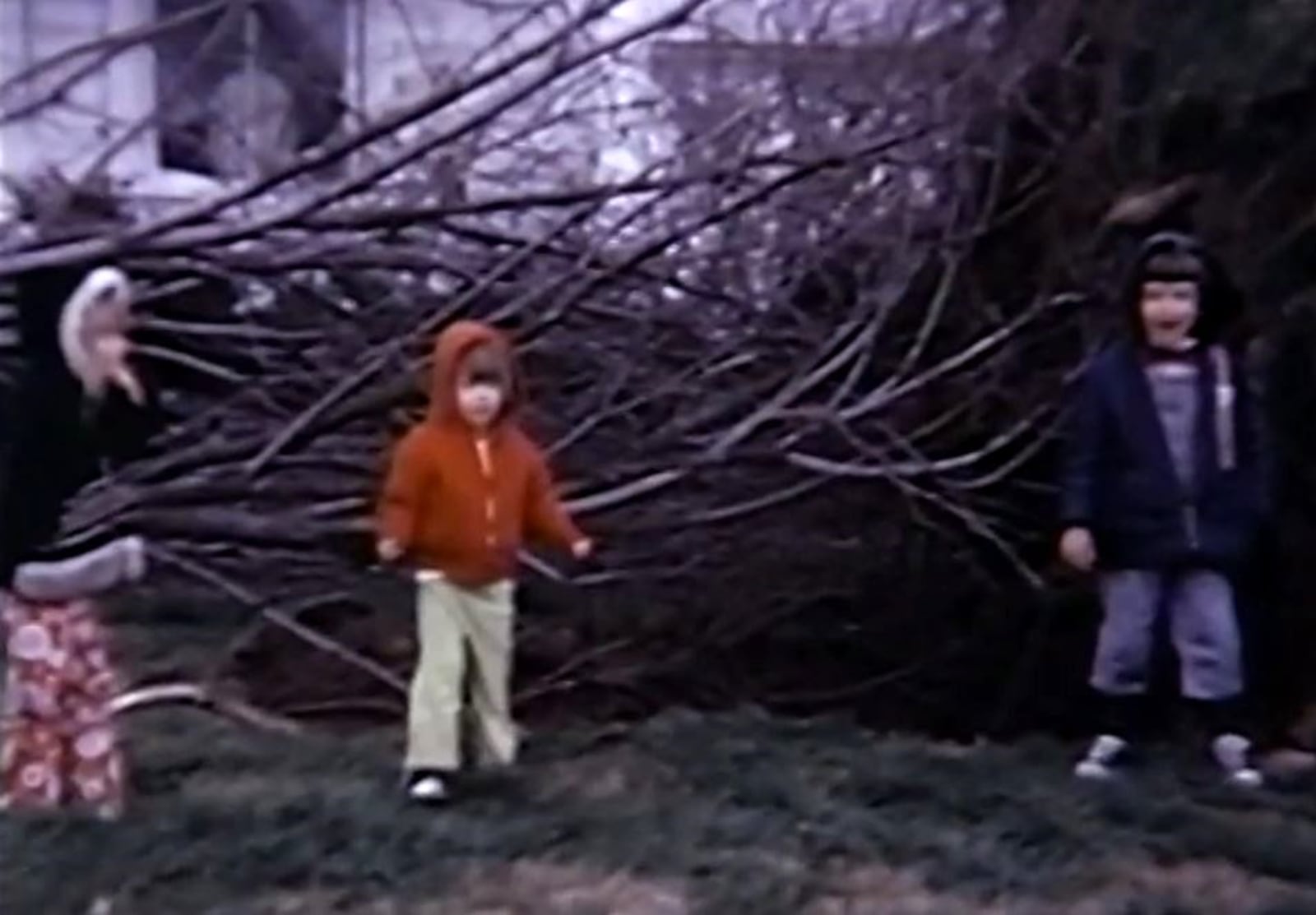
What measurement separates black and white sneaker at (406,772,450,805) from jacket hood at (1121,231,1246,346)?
225 centimetres

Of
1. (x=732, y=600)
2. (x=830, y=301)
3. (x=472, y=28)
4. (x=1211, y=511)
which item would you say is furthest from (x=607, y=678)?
(x=472, y=28)

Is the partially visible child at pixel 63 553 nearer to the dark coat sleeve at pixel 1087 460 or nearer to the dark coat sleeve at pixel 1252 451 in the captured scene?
the dark coat sleeve at pixel 1087 460

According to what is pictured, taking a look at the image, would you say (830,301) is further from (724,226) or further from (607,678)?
(607,678)

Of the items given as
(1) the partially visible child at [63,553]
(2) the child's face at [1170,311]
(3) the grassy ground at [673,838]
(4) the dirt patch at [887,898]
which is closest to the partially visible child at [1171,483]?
(2) the child's face at [1170,311]

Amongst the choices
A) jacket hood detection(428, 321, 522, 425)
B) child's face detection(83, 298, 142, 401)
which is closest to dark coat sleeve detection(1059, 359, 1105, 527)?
jacket hood detection(428, 321, 522, 425)

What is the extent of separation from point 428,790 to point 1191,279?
2407 mm

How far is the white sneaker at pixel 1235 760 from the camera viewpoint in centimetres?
877

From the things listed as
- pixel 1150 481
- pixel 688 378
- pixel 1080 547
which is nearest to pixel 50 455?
pixel 1080 547

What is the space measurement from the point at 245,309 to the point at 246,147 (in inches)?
20.2

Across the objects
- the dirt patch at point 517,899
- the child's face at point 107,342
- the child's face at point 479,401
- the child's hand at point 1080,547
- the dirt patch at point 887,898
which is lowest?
the dirt patch at point 887,898

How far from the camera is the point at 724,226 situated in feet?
33.7

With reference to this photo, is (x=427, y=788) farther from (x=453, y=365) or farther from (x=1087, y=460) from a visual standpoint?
(x=1087, y=460)

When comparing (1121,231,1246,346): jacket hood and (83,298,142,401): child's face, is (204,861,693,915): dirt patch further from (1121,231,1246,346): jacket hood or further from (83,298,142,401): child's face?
(1121,231,1246,346): jacket hood

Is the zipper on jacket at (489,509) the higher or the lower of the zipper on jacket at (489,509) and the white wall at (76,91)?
the lower
